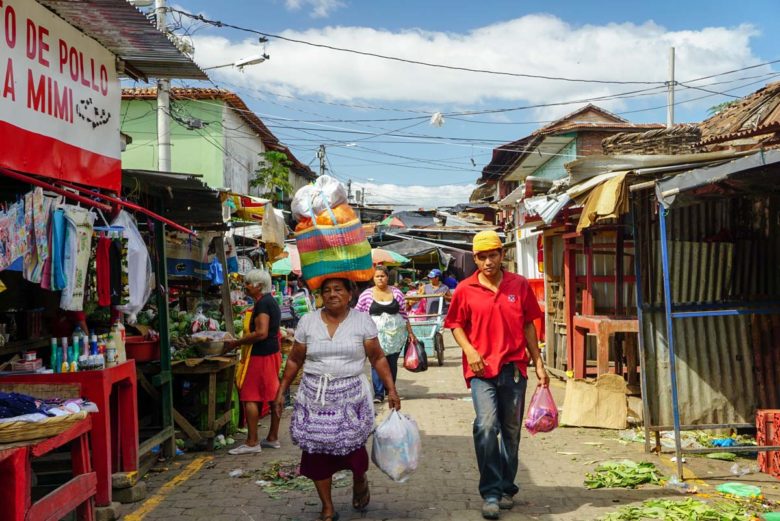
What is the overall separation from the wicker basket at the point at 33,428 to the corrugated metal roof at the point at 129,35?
116 inches

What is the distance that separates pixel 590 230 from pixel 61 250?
23.8 ft

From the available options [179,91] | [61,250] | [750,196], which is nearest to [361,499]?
[61,250]

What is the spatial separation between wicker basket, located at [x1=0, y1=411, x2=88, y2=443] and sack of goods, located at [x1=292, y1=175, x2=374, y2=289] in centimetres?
183

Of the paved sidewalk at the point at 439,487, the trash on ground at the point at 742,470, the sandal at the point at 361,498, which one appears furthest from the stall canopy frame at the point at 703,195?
the sandal at the point at 361,498

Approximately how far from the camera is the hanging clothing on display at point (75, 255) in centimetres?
536

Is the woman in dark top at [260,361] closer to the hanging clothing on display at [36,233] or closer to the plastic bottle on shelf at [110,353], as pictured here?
the plastic bottle on shelf at [110,353]

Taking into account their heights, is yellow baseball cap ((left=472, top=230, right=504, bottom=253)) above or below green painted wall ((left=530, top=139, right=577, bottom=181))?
below

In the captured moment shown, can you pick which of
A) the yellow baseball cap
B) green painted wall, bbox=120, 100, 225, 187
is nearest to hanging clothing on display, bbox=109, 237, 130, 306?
the yellow baseball cap

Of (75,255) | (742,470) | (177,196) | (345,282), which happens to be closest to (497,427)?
(345,282)

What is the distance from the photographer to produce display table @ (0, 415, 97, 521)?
3.88m

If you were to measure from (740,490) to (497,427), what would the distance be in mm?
2060

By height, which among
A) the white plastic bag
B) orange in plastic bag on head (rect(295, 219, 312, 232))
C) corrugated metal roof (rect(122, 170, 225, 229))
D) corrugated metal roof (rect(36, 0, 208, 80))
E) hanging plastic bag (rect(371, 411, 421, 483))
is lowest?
hanging plastic bag (rect(371, 411, 421, 483))

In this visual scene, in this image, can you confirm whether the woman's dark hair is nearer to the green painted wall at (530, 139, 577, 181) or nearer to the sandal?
the sandal

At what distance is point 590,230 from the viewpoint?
1035cm
